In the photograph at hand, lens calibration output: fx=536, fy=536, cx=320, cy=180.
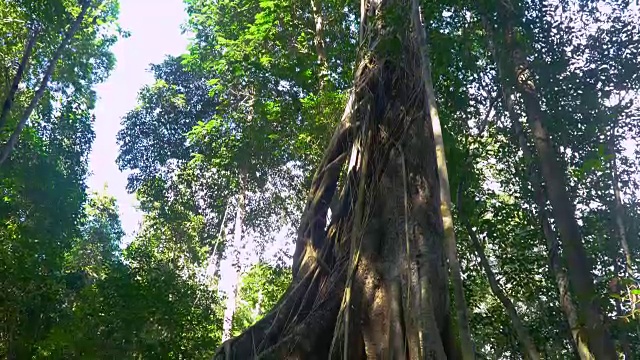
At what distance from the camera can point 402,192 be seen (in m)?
3.81

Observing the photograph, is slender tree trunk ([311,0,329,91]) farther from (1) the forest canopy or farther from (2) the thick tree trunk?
(2) the thick tree trunk

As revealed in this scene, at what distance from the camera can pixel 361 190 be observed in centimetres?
382

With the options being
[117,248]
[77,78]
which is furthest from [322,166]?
[117,248]

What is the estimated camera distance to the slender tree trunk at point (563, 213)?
12.4 ft

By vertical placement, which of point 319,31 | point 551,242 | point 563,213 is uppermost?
point 319,31

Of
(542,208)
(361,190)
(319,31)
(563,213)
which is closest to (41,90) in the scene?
(319,31)

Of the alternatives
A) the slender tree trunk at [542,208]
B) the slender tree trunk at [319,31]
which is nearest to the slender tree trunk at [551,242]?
the slender tree trunk at [542,208]

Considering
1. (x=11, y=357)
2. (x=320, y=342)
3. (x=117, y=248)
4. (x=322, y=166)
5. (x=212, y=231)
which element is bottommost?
(x=320, y=342)

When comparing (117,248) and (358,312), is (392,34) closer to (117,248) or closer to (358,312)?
(358,312)

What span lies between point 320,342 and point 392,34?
98.1 inches

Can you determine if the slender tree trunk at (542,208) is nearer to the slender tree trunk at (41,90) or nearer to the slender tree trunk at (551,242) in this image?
the slender tree trunk at (551,242)

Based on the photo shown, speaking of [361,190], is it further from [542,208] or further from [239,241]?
[239,241]

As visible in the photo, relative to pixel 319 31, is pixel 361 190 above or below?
below

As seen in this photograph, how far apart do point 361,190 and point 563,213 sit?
1704mm
